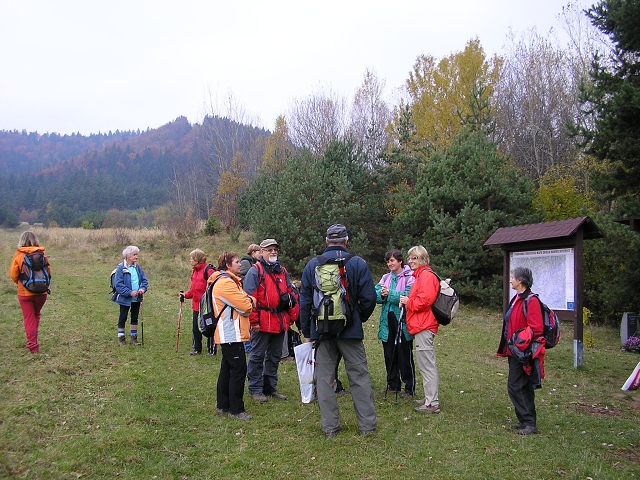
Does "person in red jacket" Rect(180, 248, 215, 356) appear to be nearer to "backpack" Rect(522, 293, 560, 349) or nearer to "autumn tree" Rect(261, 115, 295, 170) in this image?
"backpack" Rect(522, 293, 560, 349)

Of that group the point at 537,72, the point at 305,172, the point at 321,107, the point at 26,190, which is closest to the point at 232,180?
the point at 321,107

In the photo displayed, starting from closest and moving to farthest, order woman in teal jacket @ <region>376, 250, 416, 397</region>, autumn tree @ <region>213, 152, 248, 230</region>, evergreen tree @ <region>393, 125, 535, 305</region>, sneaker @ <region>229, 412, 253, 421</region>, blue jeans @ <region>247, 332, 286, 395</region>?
sneaker @ <region>229, 412, 253, 421</region> → blue jeans @ <region>247, 332, 286, 395</region> → woman in teal jacket @ <region>376, 250, 416, 397</region> → evergreen tree @ <region>393, 125, 535, 305</region> → autumn tree @ <region>213, 152, 248, 230</region>

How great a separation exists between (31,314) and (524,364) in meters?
7.08

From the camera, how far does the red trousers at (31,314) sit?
7.67 meters

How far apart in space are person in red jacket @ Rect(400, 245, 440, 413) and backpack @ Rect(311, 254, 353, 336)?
48.8 inches

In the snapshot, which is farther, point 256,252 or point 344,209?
point 344,209

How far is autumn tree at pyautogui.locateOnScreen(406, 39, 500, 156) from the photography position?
29.6m

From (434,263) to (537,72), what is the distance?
21453 mm

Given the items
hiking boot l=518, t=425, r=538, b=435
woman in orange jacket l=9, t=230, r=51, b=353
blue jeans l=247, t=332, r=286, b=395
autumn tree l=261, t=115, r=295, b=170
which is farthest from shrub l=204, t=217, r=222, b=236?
hiking boot l=518, t=425, r=538, b=435

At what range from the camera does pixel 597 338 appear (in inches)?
541

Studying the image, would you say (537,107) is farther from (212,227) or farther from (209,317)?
(209,317)

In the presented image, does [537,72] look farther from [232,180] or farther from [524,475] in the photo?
[524,475]

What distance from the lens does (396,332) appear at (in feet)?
22.5

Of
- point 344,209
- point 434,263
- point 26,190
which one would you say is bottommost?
point 434,263
